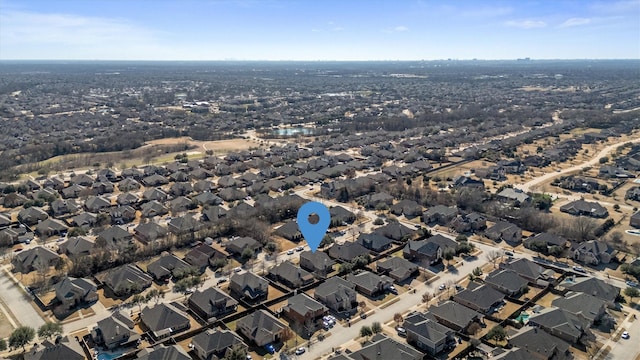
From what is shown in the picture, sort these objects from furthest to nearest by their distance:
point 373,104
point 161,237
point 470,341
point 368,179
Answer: point 373,104
point 368,179
point 161,237
point 470,341

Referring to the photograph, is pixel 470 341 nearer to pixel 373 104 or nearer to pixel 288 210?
pixel 288 210

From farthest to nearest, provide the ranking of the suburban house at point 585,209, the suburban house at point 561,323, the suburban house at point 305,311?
the suburban house at point 585,209 → the suburban house at point 305,311 → the suburban house at point 561,323

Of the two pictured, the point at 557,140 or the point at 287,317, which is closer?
the point at 287,317

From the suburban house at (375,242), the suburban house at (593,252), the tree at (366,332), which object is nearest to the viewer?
the tree at (366,332)

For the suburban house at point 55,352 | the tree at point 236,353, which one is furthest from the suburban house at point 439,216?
the suburban house at point 55,352

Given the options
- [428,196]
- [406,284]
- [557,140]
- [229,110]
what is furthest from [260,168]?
[229,110]

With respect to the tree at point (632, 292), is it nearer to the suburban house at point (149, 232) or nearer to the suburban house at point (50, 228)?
the suburban house at point (149, 232)

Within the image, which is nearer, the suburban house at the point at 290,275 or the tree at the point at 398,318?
the tree at the point at 398,318
